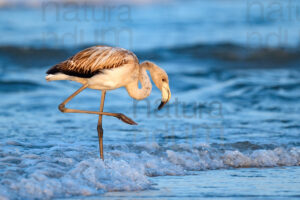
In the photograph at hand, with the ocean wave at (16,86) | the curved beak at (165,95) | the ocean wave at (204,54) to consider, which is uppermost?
the curved beak at (165,95)

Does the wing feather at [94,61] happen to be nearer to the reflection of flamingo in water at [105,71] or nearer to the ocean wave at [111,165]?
the reflection of flamingo in water at [105,71]

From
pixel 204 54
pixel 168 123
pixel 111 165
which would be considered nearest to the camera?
pixel 111 165

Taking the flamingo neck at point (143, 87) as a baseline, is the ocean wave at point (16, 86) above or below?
below

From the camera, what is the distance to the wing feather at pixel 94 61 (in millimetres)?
7336

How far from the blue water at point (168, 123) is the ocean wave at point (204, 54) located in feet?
0.11

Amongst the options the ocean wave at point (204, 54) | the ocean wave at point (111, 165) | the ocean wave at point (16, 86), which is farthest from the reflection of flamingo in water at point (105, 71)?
the ocean wave at point (204, 54)

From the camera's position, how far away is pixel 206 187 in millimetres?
6578

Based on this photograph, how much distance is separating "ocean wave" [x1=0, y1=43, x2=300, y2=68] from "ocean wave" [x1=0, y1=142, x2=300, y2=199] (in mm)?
9876

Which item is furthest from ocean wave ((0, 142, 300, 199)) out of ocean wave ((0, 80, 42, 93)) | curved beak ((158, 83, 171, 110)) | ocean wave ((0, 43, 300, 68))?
ocean wave ((0, 43, 300, 68))

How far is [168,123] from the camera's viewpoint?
1016 cm

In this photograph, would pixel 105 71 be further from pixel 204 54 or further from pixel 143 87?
pixel 204 54

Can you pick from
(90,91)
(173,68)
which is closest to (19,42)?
(173,68)

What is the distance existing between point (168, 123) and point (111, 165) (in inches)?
125

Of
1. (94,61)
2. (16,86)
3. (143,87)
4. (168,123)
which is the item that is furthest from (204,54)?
(94,61)
